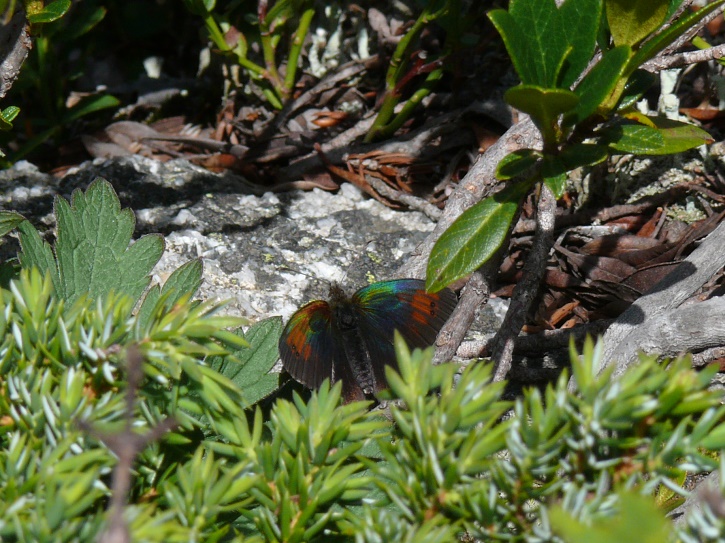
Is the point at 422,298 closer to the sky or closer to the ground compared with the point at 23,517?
closer to the ground

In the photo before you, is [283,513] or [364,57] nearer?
[283,513]

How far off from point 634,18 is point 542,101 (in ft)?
1.31

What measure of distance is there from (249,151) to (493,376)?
180cm

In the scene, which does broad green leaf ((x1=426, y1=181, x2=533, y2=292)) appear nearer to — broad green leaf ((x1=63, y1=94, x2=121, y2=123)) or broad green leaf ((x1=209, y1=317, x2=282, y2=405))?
broad green leaf ((x1=209, y1=317, x2=282, y2=405))

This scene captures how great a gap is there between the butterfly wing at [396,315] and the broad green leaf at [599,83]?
683 mm

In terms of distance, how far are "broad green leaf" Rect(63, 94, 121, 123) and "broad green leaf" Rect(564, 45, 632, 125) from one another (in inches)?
99.0

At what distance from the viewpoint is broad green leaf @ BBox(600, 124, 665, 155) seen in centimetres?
166

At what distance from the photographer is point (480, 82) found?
11.5ft

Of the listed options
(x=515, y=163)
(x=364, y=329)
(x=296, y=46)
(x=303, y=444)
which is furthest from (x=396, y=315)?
(x=296, y=46)

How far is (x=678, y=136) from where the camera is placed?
1.88 metres

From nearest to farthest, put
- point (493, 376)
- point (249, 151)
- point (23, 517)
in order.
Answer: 1. point (23, 517)
2. point (493, 376)
3. point (249, 151)

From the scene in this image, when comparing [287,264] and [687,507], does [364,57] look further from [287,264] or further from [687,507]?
[687,507]

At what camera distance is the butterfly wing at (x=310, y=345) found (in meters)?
1.98

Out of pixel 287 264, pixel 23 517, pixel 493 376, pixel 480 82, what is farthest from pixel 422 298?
pixel 480 82
